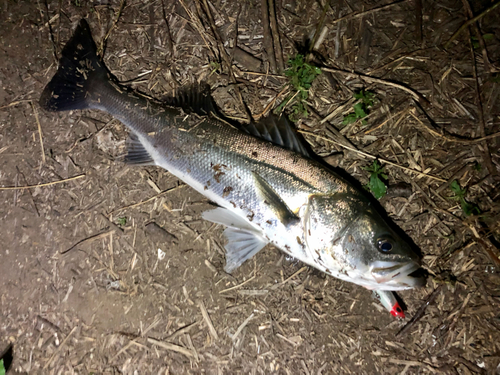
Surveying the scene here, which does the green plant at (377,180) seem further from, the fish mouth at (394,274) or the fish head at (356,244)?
the fish mouth at (394,274)

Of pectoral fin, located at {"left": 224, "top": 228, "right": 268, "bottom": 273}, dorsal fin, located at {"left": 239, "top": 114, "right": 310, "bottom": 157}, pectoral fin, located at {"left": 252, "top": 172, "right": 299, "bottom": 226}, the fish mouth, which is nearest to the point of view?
the fish mouth

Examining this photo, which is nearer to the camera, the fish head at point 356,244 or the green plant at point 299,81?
the fish head at point 356,244

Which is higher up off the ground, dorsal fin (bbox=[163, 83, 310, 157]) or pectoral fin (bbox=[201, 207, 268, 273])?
dorsal fin (bbox=[163, 83, 310, 157])

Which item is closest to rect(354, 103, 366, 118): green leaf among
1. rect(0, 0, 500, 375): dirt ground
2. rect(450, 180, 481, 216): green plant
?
rect(0, 0, 500, 375): dirt ground

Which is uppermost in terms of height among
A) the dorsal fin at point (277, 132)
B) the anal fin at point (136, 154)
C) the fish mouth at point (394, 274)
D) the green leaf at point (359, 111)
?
the green leaf at point (359, 111)

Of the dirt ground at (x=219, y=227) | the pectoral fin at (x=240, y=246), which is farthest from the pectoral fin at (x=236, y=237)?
the dirt ground at (x=219, y=227)

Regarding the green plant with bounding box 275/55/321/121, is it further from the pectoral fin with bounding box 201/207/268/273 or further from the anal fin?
the anal fin
